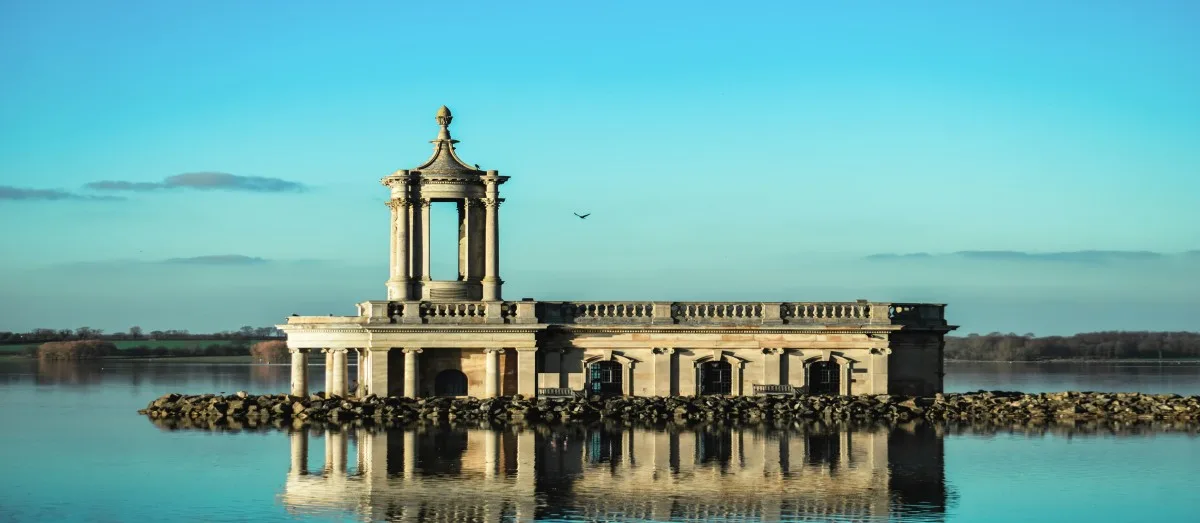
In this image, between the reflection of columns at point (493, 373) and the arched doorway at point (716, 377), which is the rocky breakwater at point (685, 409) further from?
the arched doorway at point (716, 377)

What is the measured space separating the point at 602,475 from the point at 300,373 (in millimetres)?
23308

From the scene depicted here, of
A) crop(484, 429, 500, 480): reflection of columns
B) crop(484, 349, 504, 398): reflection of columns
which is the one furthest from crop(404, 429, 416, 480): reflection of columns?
crop(484, 349, 504, 398): reflection of columns

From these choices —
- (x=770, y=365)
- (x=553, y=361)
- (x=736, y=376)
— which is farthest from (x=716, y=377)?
(x=553, y=361)

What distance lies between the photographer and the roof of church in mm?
68438

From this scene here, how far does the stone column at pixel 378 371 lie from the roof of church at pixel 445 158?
24.1 feet

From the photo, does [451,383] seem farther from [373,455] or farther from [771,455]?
[771,455]

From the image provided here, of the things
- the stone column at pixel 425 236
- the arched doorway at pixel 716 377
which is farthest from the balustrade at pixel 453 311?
the arched doorway at pixel 716 377

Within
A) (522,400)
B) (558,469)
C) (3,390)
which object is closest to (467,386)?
(522,400)

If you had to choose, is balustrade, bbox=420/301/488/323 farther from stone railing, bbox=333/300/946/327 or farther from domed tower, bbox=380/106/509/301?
domed tower, bbox=380/106/509/301

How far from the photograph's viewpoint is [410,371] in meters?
65.3

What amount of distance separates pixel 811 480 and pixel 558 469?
262 inches

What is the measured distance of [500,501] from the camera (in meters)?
42.8

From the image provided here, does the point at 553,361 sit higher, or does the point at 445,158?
the point at 445,158

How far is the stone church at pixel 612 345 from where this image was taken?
65.4m
